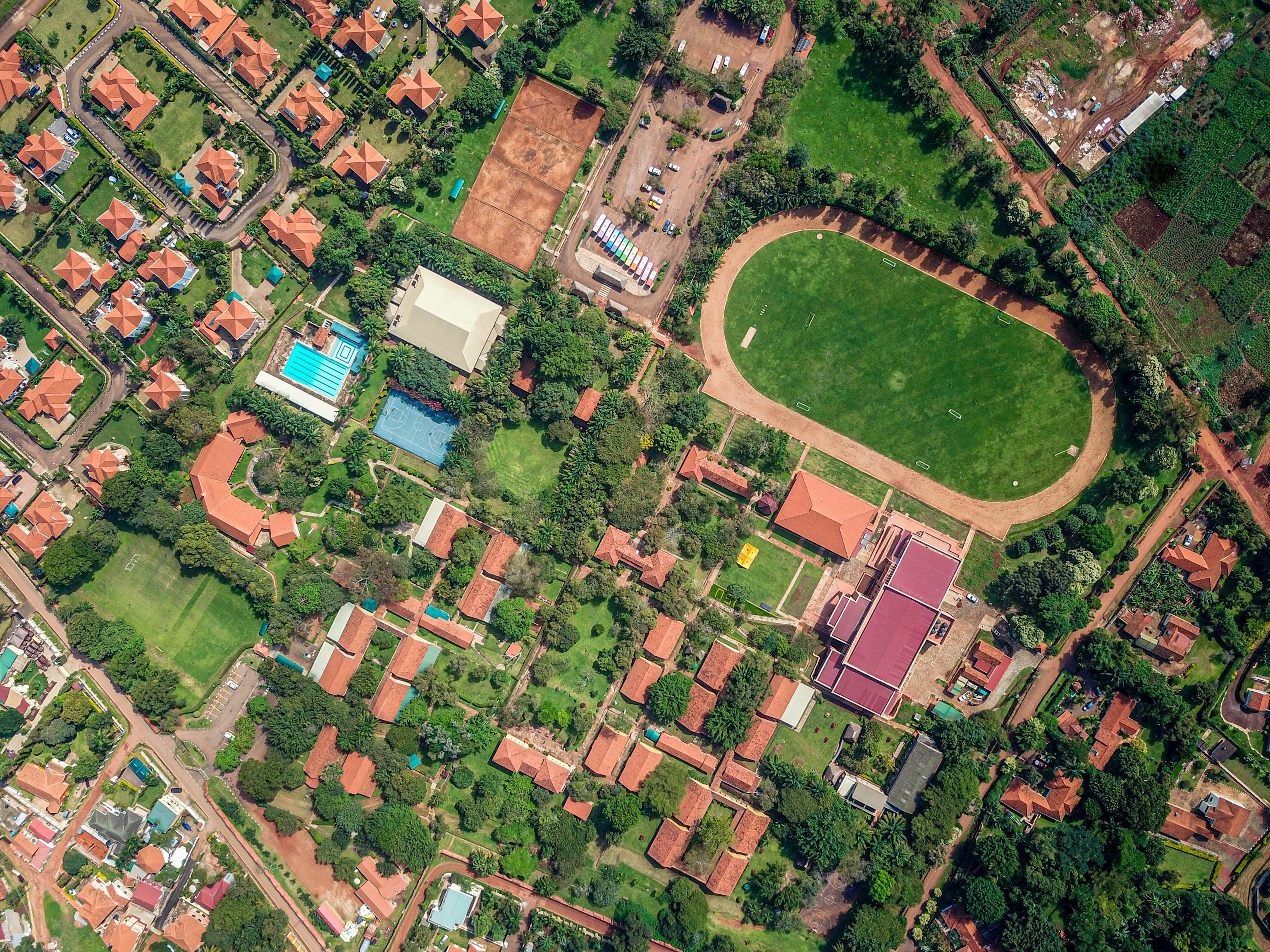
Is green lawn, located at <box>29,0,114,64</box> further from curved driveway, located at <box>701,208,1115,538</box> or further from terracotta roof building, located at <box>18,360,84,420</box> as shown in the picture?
curved driveway, located at <box>701,208,1115,538</box>

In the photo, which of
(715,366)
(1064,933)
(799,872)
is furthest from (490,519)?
(1064,933)

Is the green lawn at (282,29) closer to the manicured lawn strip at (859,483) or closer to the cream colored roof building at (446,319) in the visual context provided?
the cream colored roof building at (446,319)

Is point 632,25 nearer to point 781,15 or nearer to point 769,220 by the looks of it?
point 781,15

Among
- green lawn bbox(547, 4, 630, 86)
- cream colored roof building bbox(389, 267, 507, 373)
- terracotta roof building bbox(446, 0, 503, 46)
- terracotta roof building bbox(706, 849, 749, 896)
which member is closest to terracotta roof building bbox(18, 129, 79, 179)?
cream colored roof building bbox(389, 267, 507, 373)

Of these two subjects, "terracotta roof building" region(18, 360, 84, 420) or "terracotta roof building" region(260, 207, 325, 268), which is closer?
"terracotta roof building" region(260, 207, 325, 268)

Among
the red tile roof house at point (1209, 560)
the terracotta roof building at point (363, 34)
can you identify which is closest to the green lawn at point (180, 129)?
the terracotta roof building at point (363, 34)
